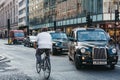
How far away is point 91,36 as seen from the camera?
16.5 m

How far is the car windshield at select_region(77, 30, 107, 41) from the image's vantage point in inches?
642

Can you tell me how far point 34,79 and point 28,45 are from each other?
32.2 meters

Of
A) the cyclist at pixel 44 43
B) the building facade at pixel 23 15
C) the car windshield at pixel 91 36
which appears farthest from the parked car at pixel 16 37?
the building facade at pixel 23 15

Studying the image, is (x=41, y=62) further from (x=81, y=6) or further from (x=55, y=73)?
(x=81, y=6)

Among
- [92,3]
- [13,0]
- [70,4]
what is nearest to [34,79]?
[92,3]

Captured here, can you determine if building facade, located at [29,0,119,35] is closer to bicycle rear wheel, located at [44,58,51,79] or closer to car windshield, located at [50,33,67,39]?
car windshield, located at [50,33,67,39]

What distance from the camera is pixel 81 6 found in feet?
204

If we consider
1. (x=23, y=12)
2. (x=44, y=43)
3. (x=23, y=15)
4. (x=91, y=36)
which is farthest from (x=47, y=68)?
(x=23, y=12)

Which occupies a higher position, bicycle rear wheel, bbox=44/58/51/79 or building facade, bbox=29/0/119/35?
building facade, bbox=29/0/119/35

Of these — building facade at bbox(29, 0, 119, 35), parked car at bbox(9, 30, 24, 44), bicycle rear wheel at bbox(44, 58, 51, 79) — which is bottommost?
bicycle rear wheel at bbox(44, 58, 51, 79)

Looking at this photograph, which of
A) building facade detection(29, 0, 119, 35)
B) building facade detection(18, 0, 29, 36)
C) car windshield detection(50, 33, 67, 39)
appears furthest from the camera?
building facade detection(18, 0, 29, 36)

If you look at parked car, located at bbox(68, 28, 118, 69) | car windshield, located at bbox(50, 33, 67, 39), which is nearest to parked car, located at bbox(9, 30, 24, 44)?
car windshield, located at bbox(50, 33, 67, 39)

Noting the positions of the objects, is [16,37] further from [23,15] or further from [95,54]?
[23,15]

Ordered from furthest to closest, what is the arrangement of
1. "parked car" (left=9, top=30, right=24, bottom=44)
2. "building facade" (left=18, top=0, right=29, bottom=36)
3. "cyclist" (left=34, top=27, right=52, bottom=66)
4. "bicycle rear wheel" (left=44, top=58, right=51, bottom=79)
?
1. "building facade" (left=18, top=0, right=29, bottom=36)
2. "parked car" (left=9, top=30, right=24, bottom=44)
3. "cyclist" (left=34, top=27, right=52, bottom=66)
4. "bicycle rear wheel" (left=44, top=58, right=51, bottom=79)
